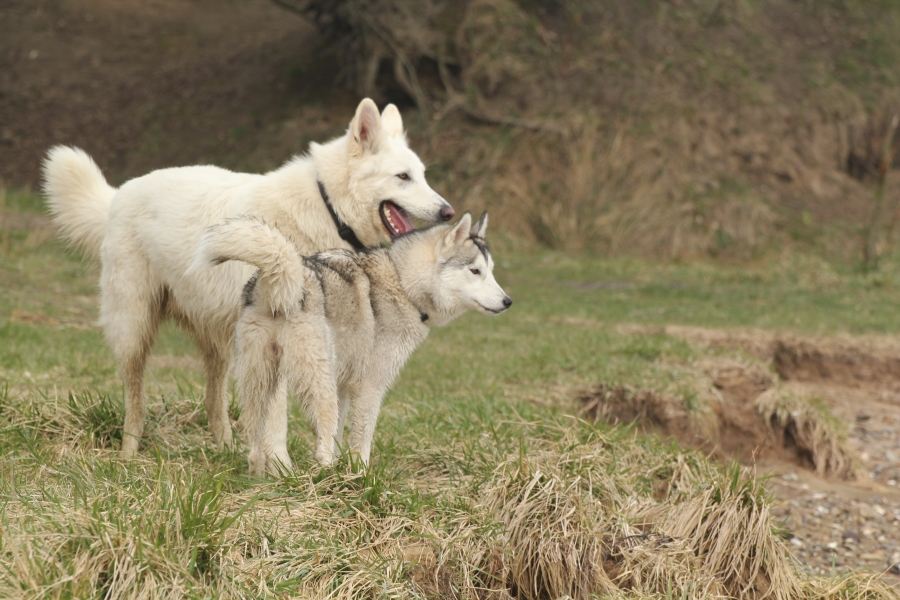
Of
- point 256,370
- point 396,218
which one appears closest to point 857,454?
point 396,218

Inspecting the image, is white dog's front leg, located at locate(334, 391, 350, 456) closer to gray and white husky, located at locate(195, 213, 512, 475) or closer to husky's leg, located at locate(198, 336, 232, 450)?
gray and white husky, located at locate(195, 213, 512, 475)

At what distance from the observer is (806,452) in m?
8.12

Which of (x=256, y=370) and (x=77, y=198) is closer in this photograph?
(x=256, y=370)

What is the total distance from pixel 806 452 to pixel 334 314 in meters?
5.05

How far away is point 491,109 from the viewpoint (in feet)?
65.9

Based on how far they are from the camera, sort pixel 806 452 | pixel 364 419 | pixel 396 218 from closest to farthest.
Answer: pixel 364 419 → pixel 396 218 → pixel 806 452

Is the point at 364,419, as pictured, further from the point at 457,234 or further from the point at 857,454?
the point at 857,454

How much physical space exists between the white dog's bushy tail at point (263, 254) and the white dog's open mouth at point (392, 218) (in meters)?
1.30

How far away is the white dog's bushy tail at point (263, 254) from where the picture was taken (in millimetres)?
4363

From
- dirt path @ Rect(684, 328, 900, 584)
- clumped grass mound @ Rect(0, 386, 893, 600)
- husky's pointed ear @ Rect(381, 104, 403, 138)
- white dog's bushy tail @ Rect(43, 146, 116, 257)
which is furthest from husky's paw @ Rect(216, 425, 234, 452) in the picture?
dirt path @ Rect(684, 328, 900, 584)

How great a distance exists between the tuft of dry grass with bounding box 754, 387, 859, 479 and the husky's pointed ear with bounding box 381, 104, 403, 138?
4164mm

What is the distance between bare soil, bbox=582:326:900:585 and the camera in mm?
6646

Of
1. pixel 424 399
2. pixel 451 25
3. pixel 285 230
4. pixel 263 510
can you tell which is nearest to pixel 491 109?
pixel 451 25

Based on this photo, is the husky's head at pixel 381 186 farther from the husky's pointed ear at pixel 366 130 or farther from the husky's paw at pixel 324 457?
the husky's paw at pixel 324 457
